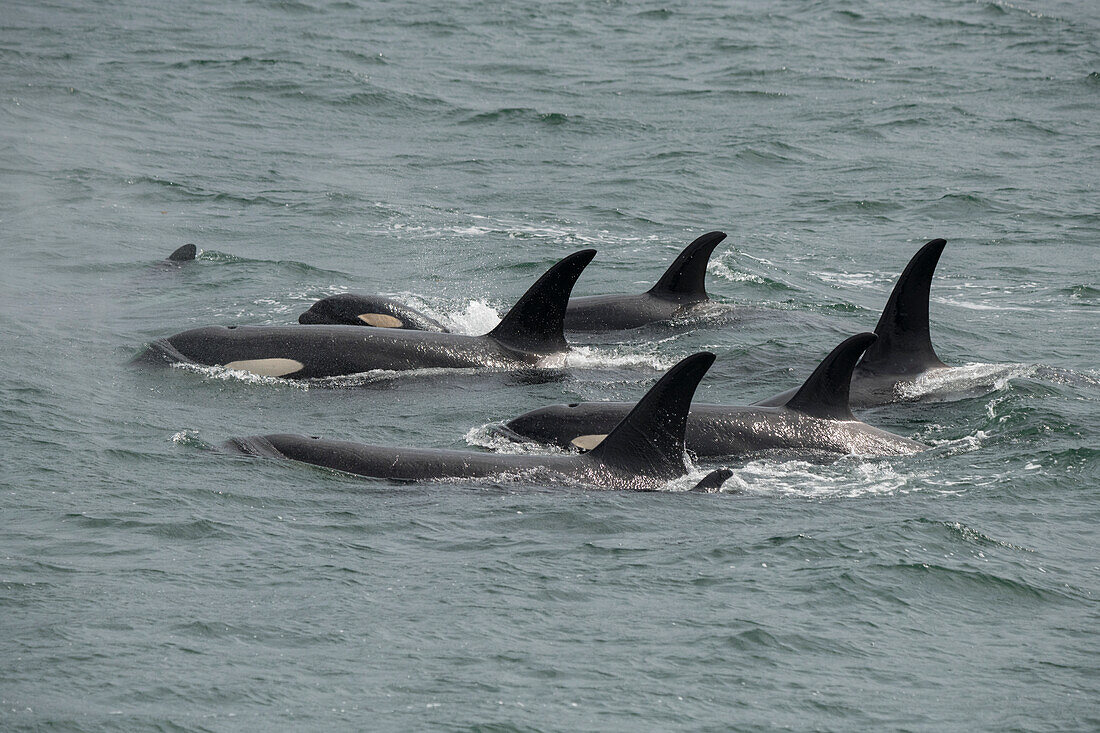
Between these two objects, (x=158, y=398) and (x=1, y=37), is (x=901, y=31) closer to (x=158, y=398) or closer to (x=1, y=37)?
(x=1, y=37)

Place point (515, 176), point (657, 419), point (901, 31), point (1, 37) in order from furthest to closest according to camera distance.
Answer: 1. point (901, 31)
2. point (1, 37)
3. point (515, 176)
4. point (657, 419)

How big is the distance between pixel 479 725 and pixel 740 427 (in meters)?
5.69

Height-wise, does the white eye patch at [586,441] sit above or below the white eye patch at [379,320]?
above

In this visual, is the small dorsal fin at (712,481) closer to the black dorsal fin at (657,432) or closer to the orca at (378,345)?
the black dorsal fin at (657,432)

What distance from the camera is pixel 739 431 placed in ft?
40.6

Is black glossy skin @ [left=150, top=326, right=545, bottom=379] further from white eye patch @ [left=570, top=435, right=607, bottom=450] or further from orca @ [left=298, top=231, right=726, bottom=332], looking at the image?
white eye patch @ [left=570, top=435, right=607, bottom=450]

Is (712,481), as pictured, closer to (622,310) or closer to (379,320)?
(379,320)

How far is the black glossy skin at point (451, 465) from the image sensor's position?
10.8m

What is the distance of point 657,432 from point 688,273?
7242mm

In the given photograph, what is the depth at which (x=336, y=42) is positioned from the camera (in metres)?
39.4

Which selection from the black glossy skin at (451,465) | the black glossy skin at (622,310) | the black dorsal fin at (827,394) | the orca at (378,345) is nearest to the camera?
the black glossy skin at (451,465)

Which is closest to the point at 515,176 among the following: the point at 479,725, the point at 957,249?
the point at 957,249

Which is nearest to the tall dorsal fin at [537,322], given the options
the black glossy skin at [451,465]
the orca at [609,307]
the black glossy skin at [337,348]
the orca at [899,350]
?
the black glossy skin at [337,348]

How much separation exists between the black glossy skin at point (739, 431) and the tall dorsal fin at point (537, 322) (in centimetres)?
260
